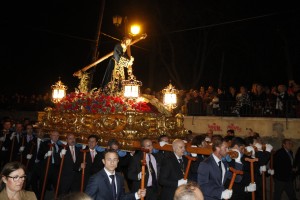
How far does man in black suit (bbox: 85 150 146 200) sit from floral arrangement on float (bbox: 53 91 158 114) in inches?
150

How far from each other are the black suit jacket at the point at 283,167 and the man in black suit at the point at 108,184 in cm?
448

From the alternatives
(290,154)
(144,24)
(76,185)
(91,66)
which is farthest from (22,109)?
(290,154)

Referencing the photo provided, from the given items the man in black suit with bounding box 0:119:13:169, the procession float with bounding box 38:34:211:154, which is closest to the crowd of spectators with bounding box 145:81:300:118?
the procession float with bounding box 38:34:211:154

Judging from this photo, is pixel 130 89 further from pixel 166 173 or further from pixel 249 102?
pixel 249 102

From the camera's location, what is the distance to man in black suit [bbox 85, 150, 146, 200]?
381 centimetres

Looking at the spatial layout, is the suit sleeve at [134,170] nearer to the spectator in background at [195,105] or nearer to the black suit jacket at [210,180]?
the black suit jacket at [210,180]

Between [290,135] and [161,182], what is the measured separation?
698 cm

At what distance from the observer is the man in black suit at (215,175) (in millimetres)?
4156

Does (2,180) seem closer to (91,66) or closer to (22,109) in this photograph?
(91,66)

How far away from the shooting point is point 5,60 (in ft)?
80.6

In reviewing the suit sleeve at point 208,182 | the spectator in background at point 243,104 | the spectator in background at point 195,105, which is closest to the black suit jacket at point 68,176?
the suit sleeve at point 208,182

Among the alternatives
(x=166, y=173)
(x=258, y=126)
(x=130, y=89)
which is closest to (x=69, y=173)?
(x=130, y=89)

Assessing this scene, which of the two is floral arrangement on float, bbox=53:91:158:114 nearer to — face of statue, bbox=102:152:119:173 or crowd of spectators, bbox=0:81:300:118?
crowd of spectators, bbox=0:81:300:118

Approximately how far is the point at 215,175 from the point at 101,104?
4.53 meters
